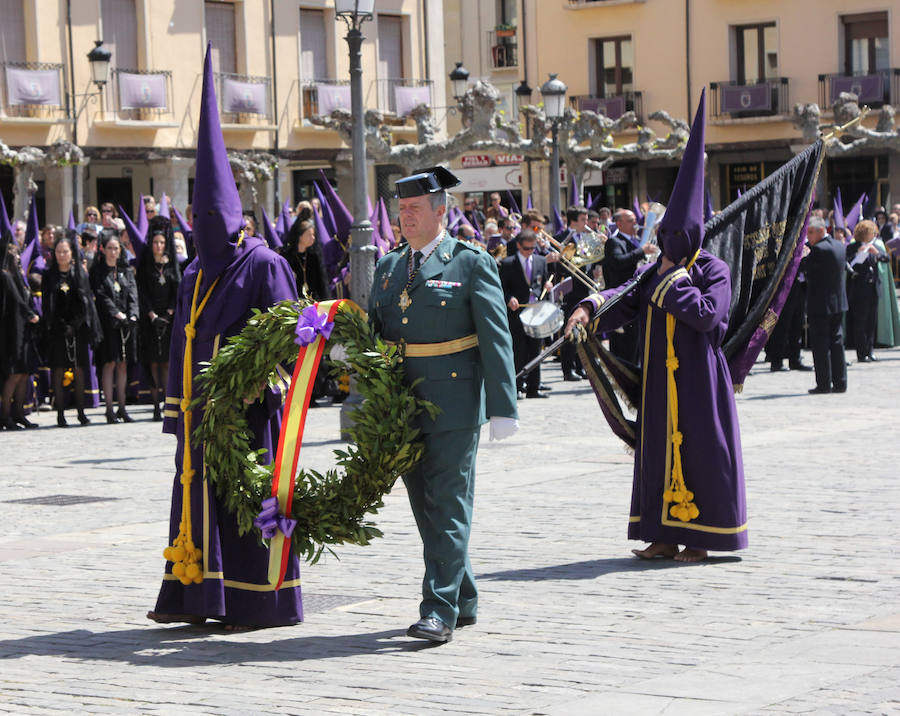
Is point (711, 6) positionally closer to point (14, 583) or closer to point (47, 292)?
point (47, 292)

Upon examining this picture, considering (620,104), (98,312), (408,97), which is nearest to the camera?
(98,312)

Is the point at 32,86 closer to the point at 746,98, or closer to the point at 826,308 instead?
the point at 746,98

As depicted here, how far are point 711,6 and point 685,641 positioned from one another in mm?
41694

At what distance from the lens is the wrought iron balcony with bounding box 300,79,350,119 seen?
131 ft

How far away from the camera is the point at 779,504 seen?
34.6ft

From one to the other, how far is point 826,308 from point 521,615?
477 inches

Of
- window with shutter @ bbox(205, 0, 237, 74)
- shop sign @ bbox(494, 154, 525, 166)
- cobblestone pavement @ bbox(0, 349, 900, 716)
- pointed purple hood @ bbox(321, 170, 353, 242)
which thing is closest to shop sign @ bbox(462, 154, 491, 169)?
shop sign @ bbox(494, 154, 525, 166)

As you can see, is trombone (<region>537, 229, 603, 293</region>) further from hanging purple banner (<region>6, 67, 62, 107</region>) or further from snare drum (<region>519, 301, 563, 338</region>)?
hanging purple banner (<region>6, 67, 62, 107</region>)

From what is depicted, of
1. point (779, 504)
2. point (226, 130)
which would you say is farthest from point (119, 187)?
point (779, 504)

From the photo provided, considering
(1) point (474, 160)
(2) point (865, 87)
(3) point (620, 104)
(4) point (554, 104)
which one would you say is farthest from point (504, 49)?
(4) point (554, 104)

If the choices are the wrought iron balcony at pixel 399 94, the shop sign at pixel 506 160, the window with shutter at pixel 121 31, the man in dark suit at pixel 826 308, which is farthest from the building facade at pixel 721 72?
the man in dark suit at pixel 826 308

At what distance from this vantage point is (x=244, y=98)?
38375 millimetres

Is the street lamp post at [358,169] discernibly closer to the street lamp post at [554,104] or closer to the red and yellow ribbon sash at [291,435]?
the red and yellow ribbon sash at [291,435]

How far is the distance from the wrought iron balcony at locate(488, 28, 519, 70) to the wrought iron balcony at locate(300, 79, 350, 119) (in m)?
16.4
